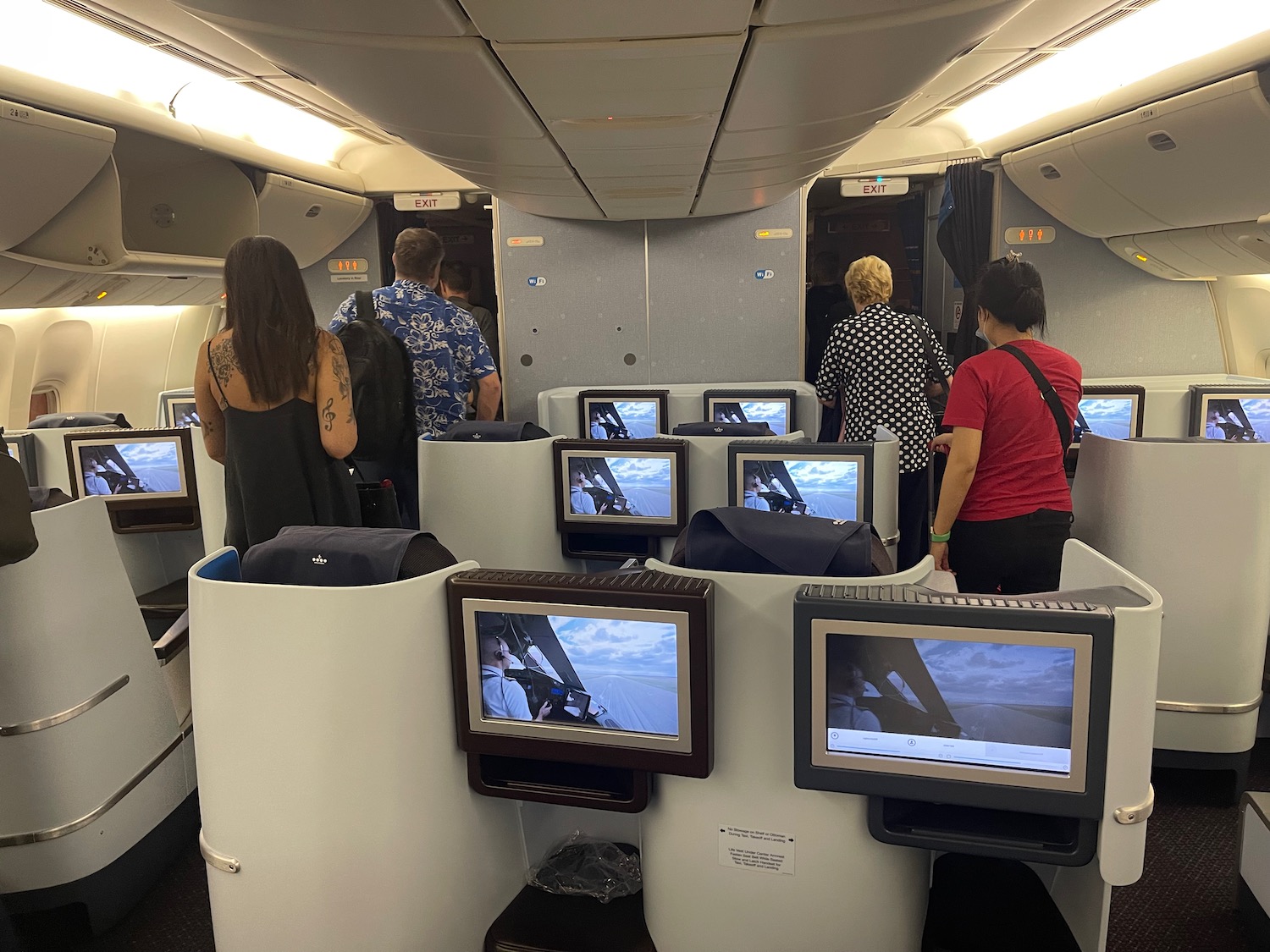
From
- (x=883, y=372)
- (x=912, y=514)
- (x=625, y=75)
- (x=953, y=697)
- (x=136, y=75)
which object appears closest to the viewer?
(x=953, y=697)

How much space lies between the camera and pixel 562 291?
6.41 meters

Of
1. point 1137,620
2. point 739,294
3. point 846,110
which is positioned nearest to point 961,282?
point 739,294

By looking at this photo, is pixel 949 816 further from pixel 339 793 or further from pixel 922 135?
pixel 922 135

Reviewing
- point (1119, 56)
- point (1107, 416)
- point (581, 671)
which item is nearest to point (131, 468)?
point (581, 671)

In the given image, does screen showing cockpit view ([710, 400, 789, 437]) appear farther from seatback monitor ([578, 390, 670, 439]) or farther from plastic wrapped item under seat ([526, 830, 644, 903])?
plastic wrapped item under seat ([526, 830, 644, 903])

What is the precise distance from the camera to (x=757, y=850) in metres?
1.70

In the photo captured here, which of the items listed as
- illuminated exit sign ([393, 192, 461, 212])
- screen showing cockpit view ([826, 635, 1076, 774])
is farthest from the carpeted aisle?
illuminated exit sign ([393, 192, 461, 212])

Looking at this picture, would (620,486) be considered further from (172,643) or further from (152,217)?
(152,217)

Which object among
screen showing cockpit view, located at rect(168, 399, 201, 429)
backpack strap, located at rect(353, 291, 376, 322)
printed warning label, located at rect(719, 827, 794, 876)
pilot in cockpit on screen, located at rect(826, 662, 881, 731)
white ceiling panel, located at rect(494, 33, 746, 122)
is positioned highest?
white ceiling panel, located at rect(494, 33, 746, 122)

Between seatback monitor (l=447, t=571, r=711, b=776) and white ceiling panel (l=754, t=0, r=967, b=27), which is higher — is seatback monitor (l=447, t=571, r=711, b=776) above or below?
below

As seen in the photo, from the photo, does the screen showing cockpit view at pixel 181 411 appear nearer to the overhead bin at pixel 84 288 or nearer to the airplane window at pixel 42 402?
the overhead bin at pixel 84 288

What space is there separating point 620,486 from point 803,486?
691 mm

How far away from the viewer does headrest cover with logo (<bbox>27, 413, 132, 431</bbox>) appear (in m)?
4.49

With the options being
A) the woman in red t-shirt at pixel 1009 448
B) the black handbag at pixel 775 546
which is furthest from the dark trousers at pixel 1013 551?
the black handbag at pixel 775 546
